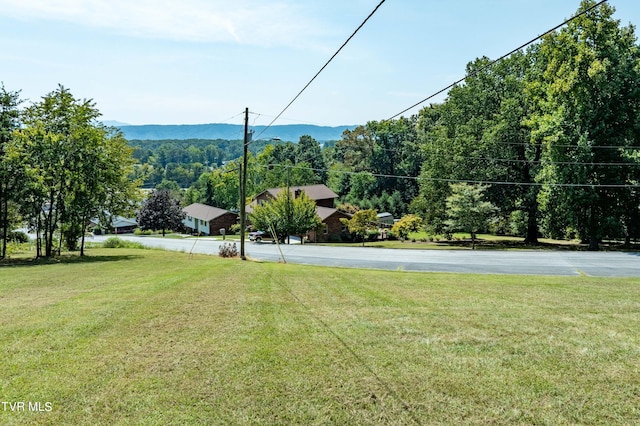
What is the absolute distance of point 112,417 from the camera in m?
5.11

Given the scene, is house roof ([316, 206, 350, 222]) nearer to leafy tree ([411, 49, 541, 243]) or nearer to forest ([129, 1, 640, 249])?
forest ([129, 1, 640, 249])

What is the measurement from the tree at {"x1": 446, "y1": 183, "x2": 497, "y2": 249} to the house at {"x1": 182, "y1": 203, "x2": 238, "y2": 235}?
40.4 meters

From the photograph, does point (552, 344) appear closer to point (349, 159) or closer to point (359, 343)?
point (359, 343)

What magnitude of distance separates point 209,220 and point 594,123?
169ft

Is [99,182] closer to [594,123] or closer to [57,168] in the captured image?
[57,168]

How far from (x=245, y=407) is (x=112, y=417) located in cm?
148

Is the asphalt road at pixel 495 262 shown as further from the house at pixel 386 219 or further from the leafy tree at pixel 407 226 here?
the house at pixel 386 219

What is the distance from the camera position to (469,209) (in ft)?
118

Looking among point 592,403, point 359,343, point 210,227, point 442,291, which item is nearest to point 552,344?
point 592,403

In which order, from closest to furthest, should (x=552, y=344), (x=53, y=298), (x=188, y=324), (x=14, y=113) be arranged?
(x=552, y=344), (x=188, y=324), (x=53, y=298), (x=14, y=113)

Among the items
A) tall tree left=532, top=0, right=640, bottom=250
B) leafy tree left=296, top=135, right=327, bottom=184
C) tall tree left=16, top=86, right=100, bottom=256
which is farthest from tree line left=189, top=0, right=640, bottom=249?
leafy tree left=296, top=135, right=327, bottom=184

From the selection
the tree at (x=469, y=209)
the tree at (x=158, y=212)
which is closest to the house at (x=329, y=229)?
the tree at (x=469, y=209)

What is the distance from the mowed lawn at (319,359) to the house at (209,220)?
57153 mm

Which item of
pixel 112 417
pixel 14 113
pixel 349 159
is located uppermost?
pixel 349 159
